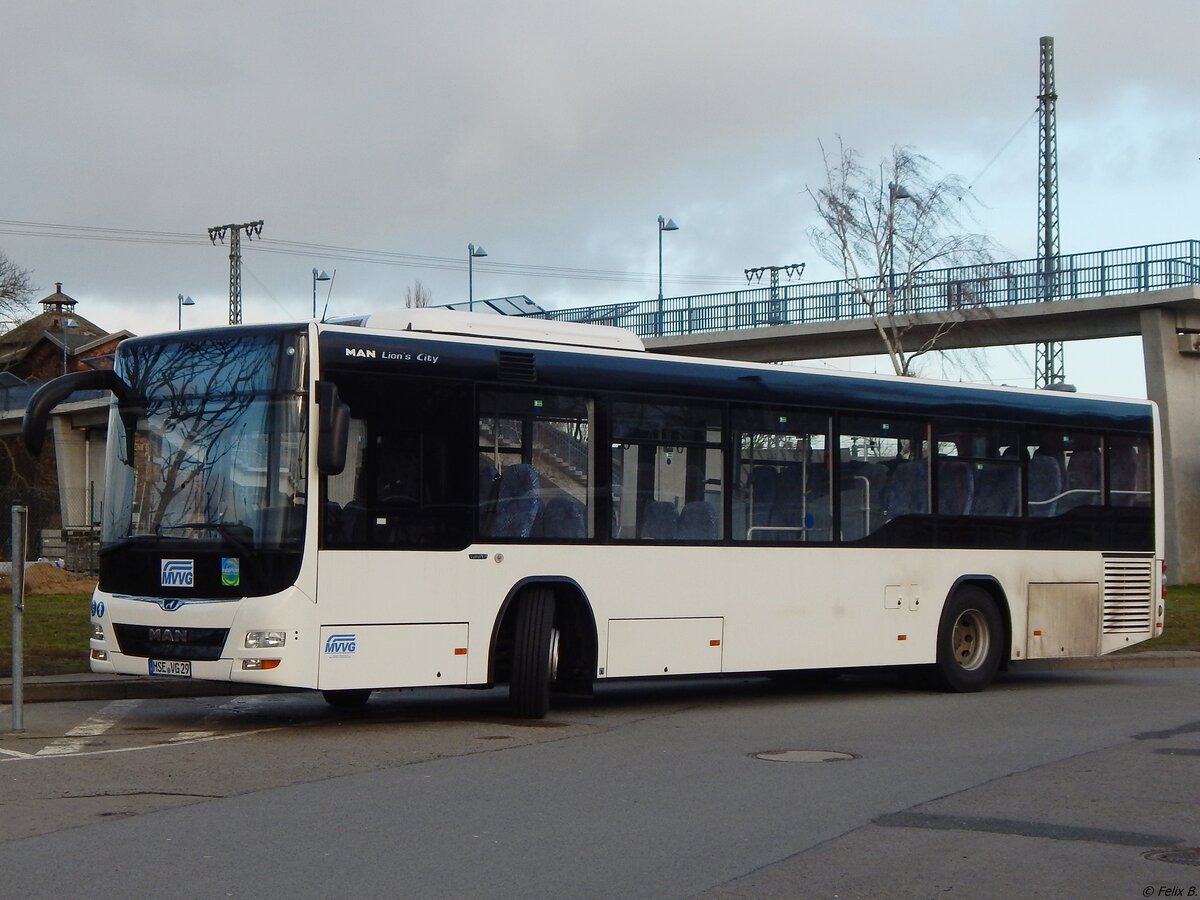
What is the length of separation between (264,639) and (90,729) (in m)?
1.81

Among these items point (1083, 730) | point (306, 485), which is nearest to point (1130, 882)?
point (1083, 730)

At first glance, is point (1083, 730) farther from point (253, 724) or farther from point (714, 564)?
point (253, 724)

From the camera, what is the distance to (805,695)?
16.3m

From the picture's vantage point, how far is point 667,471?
13.9m

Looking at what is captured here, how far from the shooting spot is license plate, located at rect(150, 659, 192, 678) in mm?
11695

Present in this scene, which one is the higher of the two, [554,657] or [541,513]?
[541,513]

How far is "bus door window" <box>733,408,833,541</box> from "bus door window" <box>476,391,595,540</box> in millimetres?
1788

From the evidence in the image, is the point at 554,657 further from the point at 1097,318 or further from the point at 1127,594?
the point at 1097,318

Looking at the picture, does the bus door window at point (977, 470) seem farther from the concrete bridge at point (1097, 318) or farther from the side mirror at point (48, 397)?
the concrete bridge at point (1097, 318)

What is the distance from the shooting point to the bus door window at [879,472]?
603 inches

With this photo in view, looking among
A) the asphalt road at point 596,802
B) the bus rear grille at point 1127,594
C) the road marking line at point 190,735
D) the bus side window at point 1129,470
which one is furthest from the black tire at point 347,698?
→ the bus side window at point 1129,470

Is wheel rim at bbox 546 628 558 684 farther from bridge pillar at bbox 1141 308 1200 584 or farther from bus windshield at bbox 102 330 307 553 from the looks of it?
bridge pillar at bbox 1141 308 1200 584

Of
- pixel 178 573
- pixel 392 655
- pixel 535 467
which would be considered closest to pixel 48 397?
pixel 178 573

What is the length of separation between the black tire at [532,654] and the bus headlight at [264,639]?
2.08 m
